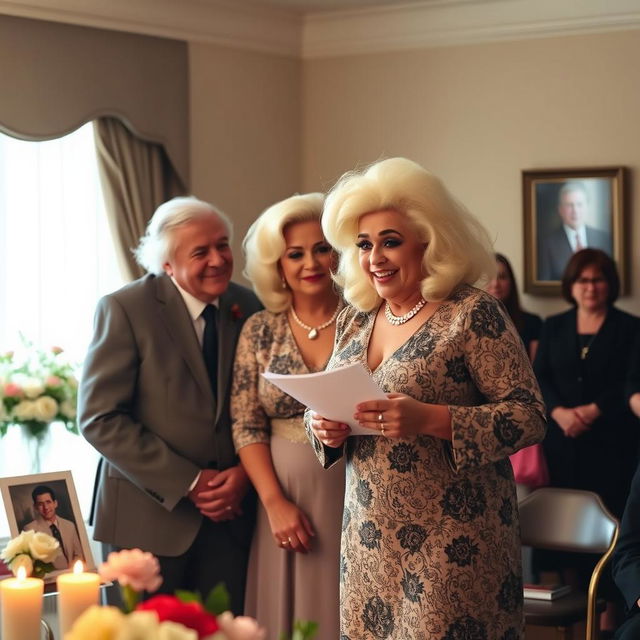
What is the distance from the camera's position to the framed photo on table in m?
3.08

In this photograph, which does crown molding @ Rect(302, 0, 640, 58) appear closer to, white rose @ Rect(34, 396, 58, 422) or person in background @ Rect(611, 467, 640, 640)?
white rose @ Rect(34, 396, 58, 422)

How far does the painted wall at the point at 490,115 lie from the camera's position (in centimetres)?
573

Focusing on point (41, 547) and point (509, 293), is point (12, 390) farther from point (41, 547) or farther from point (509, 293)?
point (509, 293)

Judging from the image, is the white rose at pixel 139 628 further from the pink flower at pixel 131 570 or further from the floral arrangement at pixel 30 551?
the floral arrangement at pixel 30 551

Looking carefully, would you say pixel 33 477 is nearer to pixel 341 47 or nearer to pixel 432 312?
pixel 432 312

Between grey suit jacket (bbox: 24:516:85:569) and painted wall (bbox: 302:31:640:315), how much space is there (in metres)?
3.50

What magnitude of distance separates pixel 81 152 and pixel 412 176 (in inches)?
120

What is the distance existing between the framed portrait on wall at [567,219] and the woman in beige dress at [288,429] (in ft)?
8.41

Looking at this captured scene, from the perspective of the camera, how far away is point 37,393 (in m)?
4.74

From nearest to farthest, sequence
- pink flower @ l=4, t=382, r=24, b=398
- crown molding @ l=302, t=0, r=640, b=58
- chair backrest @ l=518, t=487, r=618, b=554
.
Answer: chair backrest @ l=518, t=487, r=618, b=554
pink flower @ l=4, t=382, r=24, b=398
crown molding @ l=302, t=0, r=640, b=58

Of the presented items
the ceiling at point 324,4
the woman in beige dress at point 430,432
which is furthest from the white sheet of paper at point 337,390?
the ceiling at point 324,4

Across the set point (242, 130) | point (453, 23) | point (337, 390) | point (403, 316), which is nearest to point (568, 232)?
point (453, 23)

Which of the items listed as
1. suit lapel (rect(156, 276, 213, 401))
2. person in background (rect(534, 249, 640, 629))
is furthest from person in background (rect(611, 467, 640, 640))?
person in background (rect(534, 249, 640, 629))

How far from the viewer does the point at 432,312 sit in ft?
9.35
